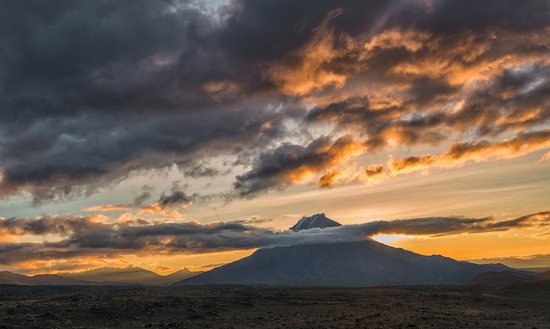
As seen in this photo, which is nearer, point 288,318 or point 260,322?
point 260,322

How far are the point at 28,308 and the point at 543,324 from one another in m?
69.3

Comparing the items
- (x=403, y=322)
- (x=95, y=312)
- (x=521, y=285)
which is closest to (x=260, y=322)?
(x=403, y=322)

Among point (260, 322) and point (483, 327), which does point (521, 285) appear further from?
point (260, 322)

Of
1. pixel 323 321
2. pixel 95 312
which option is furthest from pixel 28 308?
pixel 323 321

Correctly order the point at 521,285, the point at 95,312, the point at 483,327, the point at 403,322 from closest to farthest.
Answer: the point at 483,327 < the point at 403,322 < the point at 95,312 < the point at 521,285

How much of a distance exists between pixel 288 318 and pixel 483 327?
2522 centimetres

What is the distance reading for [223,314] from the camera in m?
70.9

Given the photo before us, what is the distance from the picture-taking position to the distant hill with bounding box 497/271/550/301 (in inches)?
4060

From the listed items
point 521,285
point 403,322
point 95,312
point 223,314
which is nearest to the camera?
point 403,322

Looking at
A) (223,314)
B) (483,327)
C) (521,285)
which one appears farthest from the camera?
(521,285)

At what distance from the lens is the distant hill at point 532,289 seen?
338ft

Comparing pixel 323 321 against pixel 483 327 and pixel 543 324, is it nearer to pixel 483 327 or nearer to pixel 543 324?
pixel 483 327

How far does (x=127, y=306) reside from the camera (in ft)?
236

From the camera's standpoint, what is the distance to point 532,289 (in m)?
113
